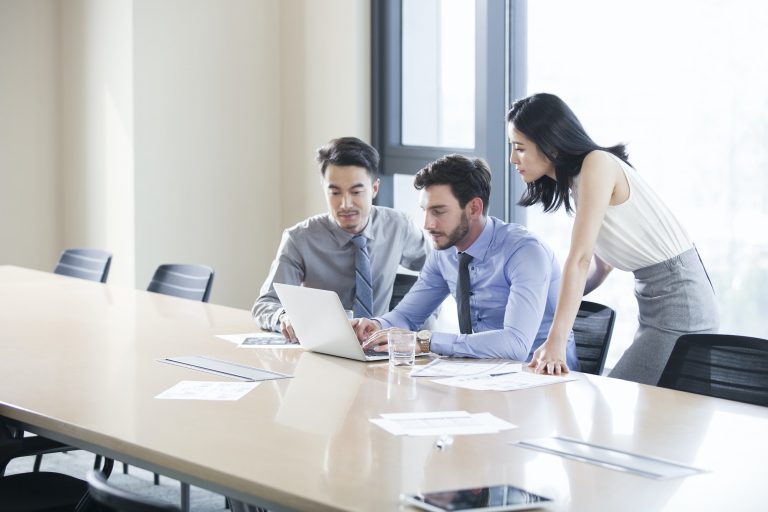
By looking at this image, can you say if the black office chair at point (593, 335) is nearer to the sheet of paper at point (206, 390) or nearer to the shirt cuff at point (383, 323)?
the shirt cuff at point (383, 323)

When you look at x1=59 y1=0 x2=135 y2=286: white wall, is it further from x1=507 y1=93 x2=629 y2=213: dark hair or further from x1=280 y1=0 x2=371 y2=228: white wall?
x1=507 y1=93 x2=629 y2=213: dark hair

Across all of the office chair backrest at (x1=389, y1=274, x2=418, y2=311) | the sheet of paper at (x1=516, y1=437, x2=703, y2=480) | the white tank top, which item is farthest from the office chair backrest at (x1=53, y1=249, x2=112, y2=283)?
the sheet of paper at (x1=516, y1=437, x2=703, y2=480)

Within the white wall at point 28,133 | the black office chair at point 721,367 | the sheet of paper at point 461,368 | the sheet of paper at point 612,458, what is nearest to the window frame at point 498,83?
the sheet of paper at point 461,368

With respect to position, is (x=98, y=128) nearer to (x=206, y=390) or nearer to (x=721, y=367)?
(x=206, y=390)

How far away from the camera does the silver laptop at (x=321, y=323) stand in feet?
10.7

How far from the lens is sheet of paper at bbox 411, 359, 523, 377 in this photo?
3.14 m

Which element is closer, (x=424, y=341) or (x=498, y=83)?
(x=424, y=341)

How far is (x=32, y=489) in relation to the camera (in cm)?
304

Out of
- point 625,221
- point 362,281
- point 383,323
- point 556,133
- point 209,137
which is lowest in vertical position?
point 383,323

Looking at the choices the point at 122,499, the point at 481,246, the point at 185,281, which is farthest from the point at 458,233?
the point at 122,499

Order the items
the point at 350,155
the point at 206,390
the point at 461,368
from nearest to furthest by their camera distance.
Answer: the point at 206,390 < the point at 461,368 < the point at 350,155

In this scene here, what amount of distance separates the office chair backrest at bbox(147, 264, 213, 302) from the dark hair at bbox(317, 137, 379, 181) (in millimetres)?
→ 920

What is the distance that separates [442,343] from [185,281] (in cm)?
197

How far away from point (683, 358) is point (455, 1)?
3.60m
